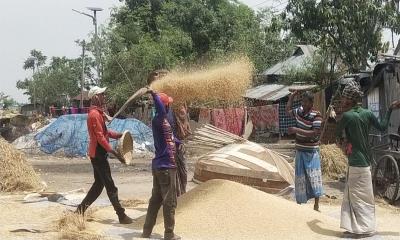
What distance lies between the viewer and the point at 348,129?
6109 millimetres

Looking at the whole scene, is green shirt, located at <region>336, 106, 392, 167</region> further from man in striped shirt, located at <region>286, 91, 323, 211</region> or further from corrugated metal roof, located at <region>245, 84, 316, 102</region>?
corrugated metal roof, located at <region>245, 84, 316, 102</region>

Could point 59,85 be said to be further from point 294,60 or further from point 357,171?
point 357,171

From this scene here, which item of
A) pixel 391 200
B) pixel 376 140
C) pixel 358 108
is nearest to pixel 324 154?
pixel 376 140

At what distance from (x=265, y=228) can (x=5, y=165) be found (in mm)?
5594

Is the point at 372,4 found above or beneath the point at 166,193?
above

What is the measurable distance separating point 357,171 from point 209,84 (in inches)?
82.1

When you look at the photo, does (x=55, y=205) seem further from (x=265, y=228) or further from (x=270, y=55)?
(x=270, y=55)

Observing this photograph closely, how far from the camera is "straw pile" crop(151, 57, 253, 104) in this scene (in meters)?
6.75

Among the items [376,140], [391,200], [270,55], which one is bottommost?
[391,200]

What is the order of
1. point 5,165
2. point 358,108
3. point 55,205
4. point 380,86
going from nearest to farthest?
point 358,108, point 55,205, point 5,165, point 380,86

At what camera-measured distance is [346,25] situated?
17.5 metres

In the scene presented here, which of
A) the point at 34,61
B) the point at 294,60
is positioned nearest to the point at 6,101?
the point at 34,61

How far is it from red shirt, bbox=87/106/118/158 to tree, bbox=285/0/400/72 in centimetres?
1167

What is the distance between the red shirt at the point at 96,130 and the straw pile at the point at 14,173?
3.68m
